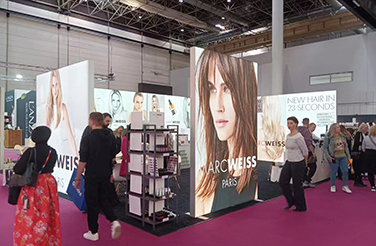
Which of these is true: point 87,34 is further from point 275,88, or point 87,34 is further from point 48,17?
point 275,88

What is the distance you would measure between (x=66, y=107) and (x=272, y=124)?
263 inches

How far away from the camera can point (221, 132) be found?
14.3 feet

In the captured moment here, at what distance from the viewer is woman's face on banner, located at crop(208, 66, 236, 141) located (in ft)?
13.9

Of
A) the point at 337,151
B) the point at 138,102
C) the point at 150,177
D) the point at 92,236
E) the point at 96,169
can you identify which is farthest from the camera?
the point at 138,102

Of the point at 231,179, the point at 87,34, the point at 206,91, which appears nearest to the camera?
the point at 206,91

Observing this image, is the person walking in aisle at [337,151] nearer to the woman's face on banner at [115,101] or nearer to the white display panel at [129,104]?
the white display panel at [129,104]

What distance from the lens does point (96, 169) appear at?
3047 millimetres

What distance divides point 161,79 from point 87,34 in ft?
16.8

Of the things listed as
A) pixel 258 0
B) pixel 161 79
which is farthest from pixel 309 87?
pixel 161 79

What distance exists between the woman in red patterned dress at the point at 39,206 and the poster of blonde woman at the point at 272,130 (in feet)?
25.0

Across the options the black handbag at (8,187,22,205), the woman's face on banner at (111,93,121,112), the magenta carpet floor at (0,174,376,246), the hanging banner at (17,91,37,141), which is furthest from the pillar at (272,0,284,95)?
the hanging banner at (17,91,37,141)

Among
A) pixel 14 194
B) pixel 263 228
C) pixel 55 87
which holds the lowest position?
pixel 263 228

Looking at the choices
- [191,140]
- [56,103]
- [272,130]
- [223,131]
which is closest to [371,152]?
[223,131]

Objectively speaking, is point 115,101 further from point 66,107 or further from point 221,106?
point 221,106
